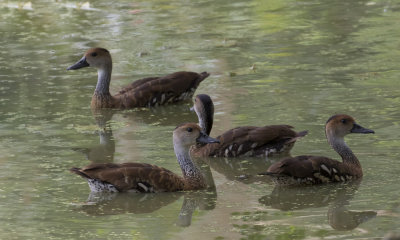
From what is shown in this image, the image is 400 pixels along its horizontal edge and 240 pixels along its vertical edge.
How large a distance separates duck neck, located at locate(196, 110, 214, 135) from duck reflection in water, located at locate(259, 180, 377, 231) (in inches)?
95.6

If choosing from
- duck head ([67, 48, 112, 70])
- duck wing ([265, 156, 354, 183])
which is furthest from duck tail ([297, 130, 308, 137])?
duck head ([67, 48, 112, 70])

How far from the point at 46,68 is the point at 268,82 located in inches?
171

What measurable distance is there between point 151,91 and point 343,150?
4778 millimetres

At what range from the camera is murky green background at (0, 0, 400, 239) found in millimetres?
9492

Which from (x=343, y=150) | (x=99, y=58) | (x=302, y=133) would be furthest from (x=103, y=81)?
(x=343, y=150)

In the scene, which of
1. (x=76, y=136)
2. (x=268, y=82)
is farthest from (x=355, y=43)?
(x=76, y=136)

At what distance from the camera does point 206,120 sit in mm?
12711

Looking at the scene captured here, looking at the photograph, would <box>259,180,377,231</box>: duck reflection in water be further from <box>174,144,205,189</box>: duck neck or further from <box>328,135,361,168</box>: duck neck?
<box>174,144,205,189</box>: duck neck

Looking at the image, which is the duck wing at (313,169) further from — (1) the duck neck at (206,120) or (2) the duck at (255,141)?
(1) the duck neck at (206,120)

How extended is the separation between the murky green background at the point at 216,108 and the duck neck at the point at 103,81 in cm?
32

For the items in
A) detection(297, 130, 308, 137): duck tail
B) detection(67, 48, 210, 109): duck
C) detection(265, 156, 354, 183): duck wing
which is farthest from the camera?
detection(67, 48, 210, 109): duck

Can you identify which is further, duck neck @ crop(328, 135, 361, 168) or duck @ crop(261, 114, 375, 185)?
duck neck @ crop(328, 135, 361, 168)

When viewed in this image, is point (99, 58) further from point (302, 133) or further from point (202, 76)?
point (302, 133)

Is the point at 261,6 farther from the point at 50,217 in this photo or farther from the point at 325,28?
the point at 50,217
